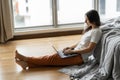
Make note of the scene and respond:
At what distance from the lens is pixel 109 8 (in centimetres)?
489

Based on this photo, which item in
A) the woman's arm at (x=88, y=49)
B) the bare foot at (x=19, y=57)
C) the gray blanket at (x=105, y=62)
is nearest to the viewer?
the gray blanket at (x=105, y=62)

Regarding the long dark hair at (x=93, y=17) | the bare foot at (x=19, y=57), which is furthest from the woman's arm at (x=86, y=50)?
the bare foot at (x=19, y=57)

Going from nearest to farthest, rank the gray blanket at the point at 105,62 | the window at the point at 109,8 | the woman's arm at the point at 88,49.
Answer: the gray blanket at the point at 105,62
the woman's arm at the point at 88,49
the window at the point at 109,8

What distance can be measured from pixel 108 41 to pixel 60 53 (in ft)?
2.12

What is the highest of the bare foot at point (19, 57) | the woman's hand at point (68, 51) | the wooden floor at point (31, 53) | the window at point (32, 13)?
the window at point (32, 13)

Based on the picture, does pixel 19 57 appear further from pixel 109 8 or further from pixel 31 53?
pixel 109 8

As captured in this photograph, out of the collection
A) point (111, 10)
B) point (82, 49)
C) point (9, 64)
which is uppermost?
point (111, 10)

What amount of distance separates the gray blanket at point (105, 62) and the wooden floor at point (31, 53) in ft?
0.55

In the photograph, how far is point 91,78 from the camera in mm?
2525

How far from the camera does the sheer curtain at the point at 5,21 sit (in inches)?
159

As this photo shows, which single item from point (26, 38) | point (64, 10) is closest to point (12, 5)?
point (26, 38)

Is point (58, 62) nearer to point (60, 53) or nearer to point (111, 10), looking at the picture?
point (60, 53)

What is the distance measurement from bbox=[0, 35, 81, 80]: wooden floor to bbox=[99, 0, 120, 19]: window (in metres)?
0.86

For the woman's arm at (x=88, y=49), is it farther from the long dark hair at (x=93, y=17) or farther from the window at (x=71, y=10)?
the window at (x=71, y=10)
